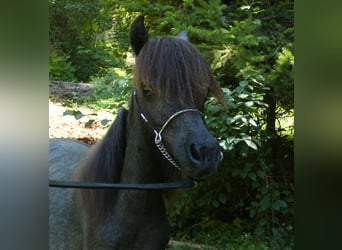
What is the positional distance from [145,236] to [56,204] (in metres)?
0.51

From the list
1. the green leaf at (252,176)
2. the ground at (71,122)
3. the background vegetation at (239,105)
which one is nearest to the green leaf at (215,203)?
the background vegetation at (239,105)

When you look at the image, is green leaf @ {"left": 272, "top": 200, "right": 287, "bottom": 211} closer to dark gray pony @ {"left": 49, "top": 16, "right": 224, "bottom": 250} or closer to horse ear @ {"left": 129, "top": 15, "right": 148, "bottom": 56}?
dark gray pony @ {"left": 49, "top": 16, "right": 224, "bottom": 250}

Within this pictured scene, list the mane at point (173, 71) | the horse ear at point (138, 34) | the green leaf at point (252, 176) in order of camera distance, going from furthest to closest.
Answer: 1. the green leaf at point (252, 176)
2. the horse ear at point (138, 34)
3. the mane at point (173, 71)

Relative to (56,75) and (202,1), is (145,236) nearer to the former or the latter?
(202,1)

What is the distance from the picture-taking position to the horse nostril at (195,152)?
145 cm

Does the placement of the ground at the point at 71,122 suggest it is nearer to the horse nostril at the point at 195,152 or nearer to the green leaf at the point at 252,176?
the green leaf at the point at 252,176

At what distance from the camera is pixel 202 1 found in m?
3.36

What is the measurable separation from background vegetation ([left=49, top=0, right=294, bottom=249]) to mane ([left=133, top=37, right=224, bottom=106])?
1.50 m

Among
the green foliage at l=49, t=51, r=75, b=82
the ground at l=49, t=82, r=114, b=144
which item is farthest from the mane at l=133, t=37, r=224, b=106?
the green foliage at l=49, t=51, r=75, b=82

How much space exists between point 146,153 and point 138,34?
1.48 feet

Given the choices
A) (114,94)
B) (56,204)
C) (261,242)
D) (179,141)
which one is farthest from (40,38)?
(261,242)

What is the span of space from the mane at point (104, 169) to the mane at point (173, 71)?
24 centimetres

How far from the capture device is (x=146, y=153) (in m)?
1.72

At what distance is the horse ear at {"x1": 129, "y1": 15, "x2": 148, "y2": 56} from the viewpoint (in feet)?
5.59
